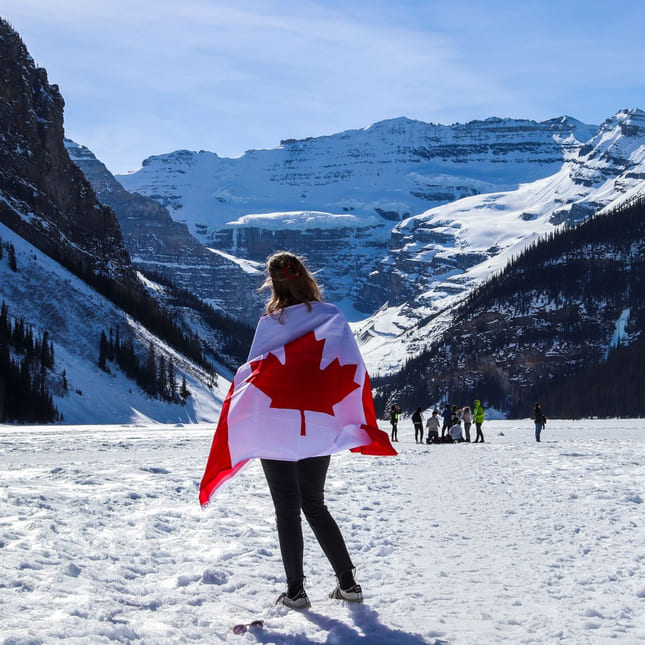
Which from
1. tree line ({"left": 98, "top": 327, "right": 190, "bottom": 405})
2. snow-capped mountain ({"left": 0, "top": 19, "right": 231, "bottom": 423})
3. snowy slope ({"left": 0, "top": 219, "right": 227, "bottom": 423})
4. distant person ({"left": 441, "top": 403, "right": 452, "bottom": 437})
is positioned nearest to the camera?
distant person ({"left": 441, "top": 403, "right": 452, "bottom": 437})

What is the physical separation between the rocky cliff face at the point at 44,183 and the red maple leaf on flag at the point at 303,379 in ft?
419

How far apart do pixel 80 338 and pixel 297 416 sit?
10367 centimetres

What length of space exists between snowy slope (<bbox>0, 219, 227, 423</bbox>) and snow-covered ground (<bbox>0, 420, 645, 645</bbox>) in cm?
7141

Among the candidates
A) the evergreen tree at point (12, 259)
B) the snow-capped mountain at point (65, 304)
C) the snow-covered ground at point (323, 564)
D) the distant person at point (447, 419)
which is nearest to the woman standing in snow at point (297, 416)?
the snow-covered ground at point (323, 564)

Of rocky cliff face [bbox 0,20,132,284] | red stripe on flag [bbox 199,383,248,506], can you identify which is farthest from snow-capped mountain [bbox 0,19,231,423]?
red stripe on flag [bbox 199,383,248,506]

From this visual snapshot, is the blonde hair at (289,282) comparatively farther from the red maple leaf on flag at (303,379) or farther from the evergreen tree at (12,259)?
the evergreen tree at (12,259)

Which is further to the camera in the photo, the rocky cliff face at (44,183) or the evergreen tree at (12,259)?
the rocky cliff face at (44,183)

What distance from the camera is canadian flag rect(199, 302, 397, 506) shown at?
6.71 metres

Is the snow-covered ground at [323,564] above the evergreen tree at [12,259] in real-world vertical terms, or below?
below

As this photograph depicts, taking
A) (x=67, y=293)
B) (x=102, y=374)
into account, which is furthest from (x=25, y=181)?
(x=102, y=374)

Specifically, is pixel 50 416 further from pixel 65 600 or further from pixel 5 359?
pixel 65 600

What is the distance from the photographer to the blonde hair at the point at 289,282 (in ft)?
23.1

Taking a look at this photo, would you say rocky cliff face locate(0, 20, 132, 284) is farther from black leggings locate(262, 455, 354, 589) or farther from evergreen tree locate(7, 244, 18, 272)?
black leggings locate(262, 455, 354, 589)

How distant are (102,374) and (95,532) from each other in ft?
304
